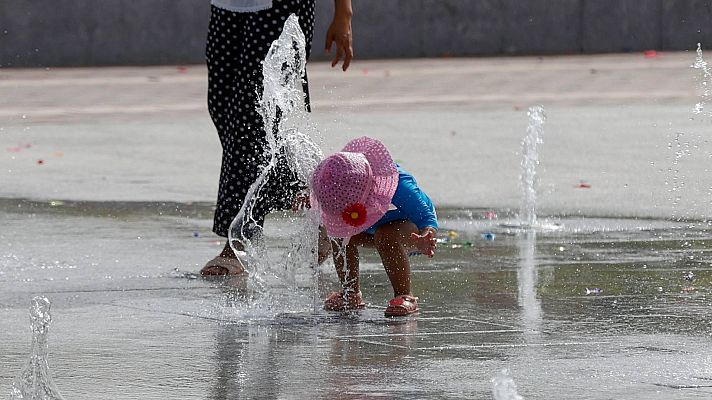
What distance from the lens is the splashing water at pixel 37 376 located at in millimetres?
4336

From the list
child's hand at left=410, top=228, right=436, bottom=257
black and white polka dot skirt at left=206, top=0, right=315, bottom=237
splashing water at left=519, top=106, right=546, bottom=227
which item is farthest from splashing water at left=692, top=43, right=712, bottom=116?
child's hand at left=410, top=228, right=436, bottom=257

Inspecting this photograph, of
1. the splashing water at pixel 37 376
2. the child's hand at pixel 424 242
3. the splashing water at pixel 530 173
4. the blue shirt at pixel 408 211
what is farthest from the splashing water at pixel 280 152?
the splashing water at pixel 530 173

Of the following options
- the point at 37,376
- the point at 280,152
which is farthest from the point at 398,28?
the point at 37,376

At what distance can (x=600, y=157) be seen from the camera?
11648 millimetres

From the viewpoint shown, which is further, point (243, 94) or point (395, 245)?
point (243, 94)

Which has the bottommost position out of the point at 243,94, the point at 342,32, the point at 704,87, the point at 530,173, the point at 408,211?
the point at 704,87

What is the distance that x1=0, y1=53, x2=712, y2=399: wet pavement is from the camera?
4.70 meters

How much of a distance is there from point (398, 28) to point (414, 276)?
20435mm

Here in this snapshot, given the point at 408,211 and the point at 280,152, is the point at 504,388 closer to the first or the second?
the point at 408,211

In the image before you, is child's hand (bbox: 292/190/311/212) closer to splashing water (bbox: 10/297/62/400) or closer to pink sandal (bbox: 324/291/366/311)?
pink sandal (bbox: 324/291/366/311)

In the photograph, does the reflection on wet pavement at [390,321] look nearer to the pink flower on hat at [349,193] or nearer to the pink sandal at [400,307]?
the pink sandal at [400,307]

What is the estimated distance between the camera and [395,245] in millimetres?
5863

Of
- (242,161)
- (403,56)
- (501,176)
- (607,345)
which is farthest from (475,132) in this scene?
(403,56)

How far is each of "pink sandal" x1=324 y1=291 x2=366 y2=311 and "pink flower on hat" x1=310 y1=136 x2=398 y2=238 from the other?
0.23m
